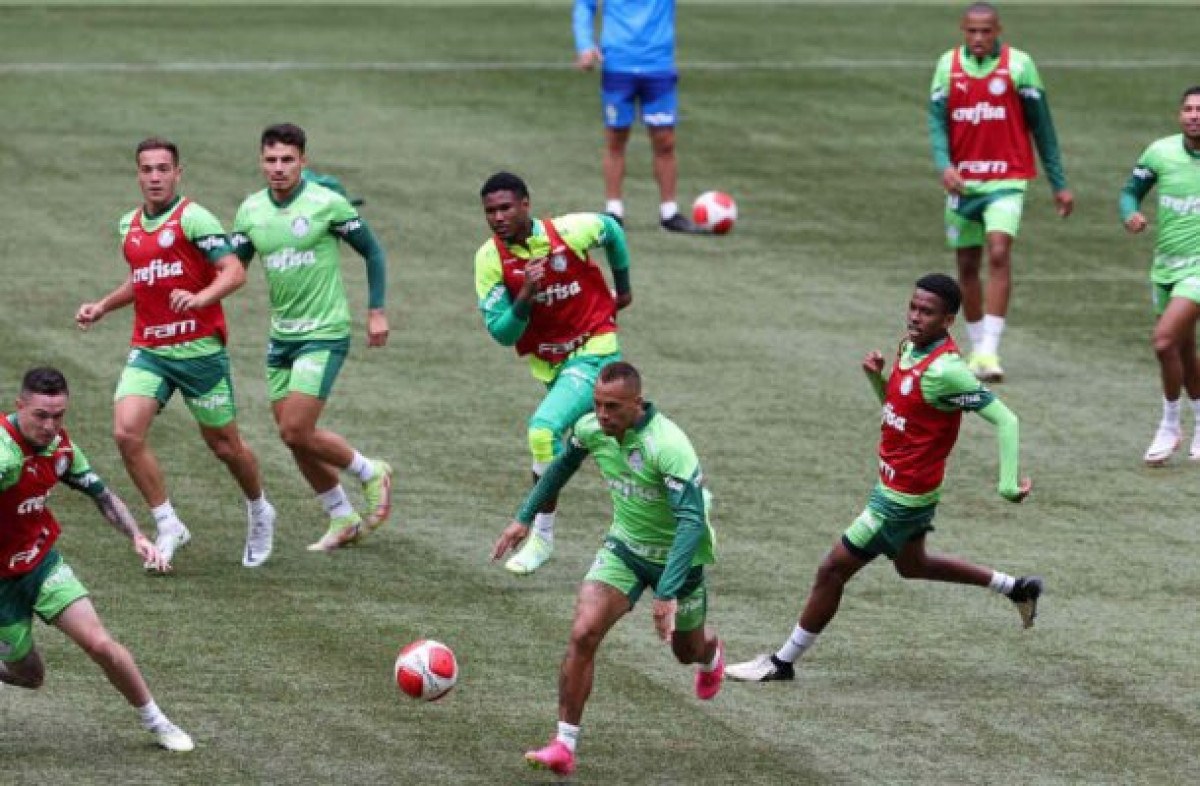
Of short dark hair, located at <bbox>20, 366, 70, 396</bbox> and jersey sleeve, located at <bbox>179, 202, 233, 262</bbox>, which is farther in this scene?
jersey sleeve, located at <bbox>179, 202, 233, 262</bbox>

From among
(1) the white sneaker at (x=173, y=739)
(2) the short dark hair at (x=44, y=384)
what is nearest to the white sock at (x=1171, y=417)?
(1) the white sneaker at (x=173, y=739)

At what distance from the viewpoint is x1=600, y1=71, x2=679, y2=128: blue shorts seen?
2428cm

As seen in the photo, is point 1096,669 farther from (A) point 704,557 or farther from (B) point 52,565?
(B) point 52,565

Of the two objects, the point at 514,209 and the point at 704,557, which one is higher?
the point at 514,209

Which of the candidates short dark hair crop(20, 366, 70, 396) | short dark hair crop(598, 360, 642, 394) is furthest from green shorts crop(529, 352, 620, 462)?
short dark hair crop(20, 366, 70, 396)

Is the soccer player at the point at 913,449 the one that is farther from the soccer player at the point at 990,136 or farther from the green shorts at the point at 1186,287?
the soccer player at the point at 990,136

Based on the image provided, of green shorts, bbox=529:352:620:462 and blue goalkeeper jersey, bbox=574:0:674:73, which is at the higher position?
blue goalkeeper jersey, bbox=574:0:674:73

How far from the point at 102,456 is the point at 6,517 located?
20.1 feet

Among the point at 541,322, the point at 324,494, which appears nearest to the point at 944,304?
the point at 541,322

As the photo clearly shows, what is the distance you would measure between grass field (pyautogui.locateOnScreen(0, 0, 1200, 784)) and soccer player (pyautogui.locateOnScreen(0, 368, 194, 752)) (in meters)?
0.46

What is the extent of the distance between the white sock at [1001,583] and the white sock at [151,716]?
4501 millimetres

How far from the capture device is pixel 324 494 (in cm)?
1605

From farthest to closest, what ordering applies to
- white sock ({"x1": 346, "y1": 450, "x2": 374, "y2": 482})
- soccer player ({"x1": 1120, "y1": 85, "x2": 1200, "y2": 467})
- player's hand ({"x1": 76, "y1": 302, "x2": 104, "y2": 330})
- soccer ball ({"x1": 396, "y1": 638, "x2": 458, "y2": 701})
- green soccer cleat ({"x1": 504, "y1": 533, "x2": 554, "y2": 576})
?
soccer player ({"x1": 1120, "y1": 85, "x2": 1200, "y2": 467}) → white sock ({"x1": 346, "y1": 450, "x2": 374, "y2": 482}) → green soccer cleat ({"x1": 504, "y1": 533, "x2": 554, "y2": 576}) → player's hand ({"x1": 76, "y1": 302, "x2": 104, "y2": 330}) → soccer ball ({"x1": 396, "y1": 638, "x2": 458, "y2": 701})

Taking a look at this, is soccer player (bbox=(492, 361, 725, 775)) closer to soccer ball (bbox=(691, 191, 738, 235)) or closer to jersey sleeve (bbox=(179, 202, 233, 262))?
jersey sleeve (bbox=(179, 202, 233, 262))
